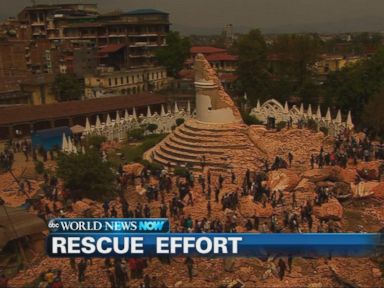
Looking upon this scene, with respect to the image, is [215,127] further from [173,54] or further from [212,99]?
[173,54]

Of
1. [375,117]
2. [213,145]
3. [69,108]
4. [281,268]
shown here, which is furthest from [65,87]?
[281,268]

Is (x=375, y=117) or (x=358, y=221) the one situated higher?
(x=375, y=117)

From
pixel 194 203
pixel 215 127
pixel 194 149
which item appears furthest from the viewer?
pixel 215 127

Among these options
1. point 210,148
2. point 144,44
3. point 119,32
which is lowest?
point 210,148

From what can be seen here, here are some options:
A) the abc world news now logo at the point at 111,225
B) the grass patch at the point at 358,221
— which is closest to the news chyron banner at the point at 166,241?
the abc world news now logo at the point at 111,225

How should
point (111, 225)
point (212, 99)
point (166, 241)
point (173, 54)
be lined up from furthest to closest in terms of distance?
point (173, 54) < point (212, 99) < point (111, 225) < point (166, 241)

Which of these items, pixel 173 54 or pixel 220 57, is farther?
pixel 220 57

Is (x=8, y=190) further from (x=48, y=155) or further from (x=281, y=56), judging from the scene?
(x=281, y=56)

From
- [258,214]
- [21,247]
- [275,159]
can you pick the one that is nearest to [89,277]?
[21,247]
